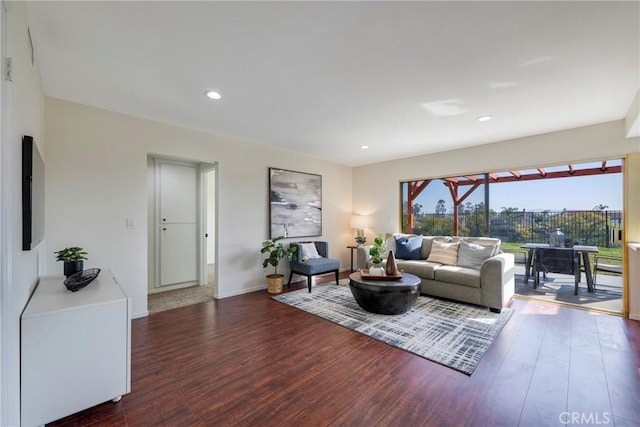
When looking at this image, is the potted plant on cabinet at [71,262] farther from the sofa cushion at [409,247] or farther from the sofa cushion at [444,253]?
the sofa cushion at [444,253]

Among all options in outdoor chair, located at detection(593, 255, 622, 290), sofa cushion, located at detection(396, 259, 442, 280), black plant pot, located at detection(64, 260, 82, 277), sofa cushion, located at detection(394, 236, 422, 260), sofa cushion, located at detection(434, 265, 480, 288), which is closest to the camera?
black plant pot, located at detection(64, 260, 82, 277)

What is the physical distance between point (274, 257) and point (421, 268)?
2236 mm

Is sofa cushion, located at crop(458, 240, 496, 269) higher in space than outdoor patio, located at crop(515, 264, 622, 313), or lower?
higher

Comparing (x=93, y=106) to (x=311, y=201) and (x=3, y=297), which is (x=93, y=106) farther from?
(x=311, y=201)

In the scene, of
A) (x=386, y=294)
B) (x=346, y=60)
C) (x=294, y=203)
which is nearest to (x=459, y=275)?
(x=386, y=294)

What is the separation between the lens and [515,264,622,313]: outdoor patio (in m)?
3.50

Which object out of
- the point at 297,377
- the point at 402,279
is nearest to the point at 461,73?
the point at 402,279

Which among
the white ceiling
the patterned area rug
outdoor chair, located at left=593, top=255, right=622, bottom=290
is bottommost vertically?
the patterned area rug

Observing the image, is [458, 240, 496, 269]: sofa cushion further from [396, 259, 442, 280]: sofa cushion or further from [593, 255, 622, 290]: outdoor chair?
[593, 255, 622, 290]: outdoor chair

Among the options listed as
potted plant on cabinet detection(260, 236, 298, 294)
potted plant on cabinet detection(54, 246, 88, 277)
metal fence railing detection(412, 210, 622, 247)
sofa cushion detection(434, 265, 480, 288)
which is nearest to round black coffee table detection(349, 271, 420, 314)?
sofa cushion detection(434, 265, 480, 288)

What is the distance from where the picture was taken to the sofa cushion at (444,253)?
409cm

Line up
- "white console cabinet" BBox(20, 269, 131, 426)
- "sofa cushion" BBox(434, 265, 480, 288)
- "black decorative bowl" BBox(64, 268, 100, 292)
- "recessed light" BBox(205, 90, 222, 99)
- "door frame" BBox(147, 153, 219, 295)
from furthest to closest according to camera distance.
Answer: "door frame" BBox(147, 153, 219, 295)
"sofa cushion" BBox(434, 265, 480, 288)
"recessed light" BBox(205, 90, 222, 99)
"black decorative bowl" BBox(64, 268, 100, 292)
"white console cabinet" BBox(20, 269, 131, 426)

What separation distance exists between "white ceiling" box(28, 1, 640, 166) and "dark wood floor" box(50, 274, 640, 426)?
2382mm

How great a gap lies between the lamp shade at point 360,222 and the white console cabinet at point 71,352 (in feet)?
14.8
